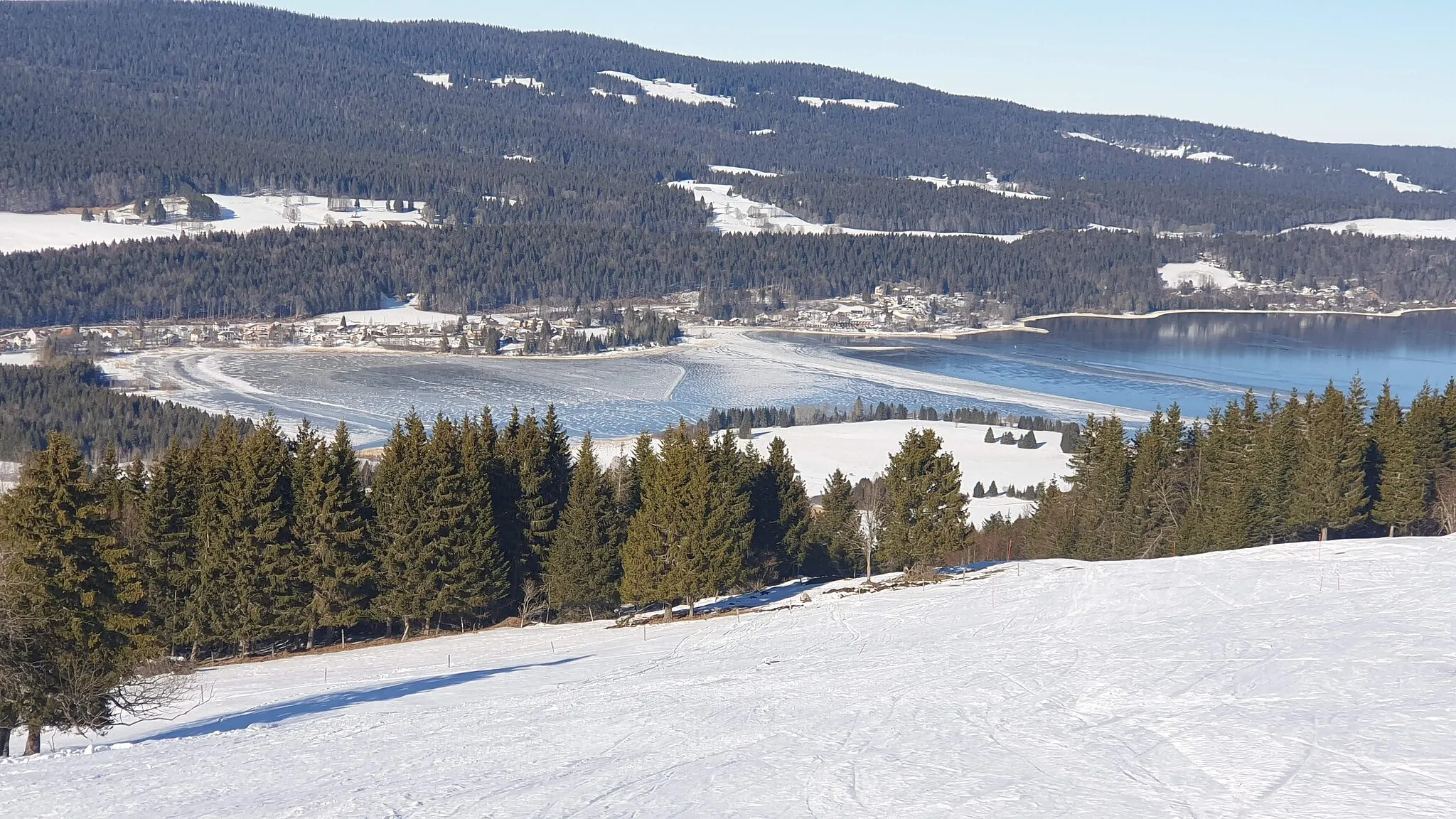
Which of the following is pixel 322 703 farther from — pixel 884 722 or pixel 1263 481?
pixel 1263 481

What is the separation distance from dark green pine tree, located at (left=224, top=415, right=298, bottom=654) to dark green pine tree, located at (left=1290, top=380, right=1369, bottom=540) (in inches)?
1022

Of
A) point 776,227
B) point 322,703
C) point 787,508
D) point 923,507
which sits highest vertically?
point 776,227

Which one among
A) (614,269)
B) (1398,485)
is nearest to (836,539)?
(1398,485)

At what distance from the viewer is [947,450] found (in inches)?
2576

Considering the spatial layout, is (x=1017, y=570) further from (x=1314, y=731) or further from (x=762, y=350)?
(x=762, y=350)

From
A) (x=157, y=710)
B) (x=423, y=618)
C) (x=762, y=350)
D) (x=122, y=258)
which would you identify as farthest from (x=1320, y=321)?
(x=157, y=710)

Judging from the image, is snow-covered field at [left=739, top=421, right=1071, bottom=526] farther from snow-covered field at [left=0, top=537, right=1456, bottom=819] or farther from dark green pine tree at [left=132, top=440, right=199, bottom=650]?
snow-covered field at [left=0, top=537, right=1456, bottom=819]

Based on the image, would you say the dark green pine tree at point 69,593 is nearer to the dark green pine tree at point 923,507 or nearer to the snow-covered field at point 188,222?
the dark green pine tree at point 923,507

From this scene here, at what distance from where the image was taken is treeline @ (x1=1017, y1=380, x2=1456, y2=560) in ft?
Result: 116

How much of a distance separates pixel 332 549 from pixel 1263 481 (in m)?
25.5

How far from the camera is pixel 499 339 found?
119m

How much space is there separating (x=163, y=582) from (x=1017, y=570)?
65.2ft

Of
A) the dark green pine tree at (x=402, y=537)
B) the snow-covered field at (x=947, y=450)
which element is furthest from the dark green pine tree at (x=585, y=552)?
the snow-covered field at (x=947, y=450)

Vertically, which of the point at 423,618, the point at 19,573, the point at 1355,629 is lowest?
the point at 423,618
